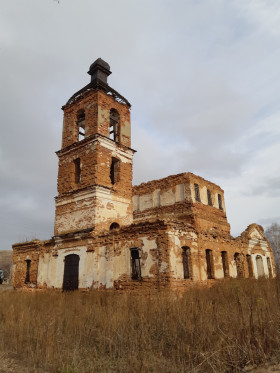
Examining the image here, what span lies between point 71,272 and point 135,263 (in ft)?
13.1

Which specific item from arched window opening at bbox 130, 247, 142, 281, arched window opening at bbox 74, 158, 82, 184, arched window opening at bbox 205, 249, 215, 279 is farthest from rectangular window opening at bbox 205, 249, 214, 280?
arched window opening at bbox 74, 158, 82, 184

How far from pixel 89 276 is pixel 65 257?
2241mm

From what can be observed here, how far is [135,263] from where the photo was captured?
12695mm

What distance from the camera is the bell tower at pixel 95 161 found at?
48.6ft

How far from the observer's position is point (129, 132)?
17.9 meters

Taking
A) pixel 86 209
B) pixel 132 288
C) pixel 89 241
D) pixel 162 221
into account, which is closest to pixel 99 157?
pixel 86 209

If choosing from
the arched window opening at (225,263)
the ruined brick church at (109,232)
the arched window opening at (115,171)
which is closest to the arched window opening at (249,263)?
the ruined brick church at (109,232)

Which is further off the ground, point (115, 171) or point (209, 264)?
point (115, 171)

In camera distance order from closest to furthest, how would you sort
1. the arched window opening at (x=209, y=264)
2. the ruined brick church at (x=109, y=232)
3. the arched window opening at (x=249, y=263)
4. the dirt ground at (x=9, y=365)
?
the dirt ground at (x=9, y=365), the ruined brick church at (x=109, y=232), the arched window opening at (x=209, y=264), the arched window opening at (x=249, y=263)

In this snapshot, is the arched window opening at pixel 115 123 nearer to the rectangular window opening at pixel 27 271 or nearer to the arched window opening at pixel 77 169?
the arched window opening at pixel 77 169

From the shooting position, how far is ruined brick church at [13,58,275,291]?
40.2ft

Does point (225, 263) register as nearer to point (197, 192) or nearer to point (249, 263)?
point (249, 263)

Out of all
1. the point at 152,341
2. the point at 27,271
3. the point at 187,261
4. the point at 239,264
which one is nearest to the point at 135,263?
the point at 187,261

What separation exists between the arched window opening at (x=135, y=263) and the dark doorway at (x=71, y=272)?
11.0 ft
